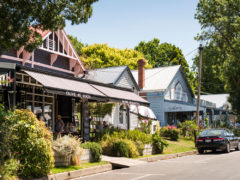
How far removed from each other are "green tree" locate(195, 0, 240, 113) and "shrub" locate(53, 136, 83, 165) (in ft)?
111

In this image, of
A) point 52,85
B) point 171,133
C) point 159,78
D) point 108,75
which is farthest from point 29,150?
point 159,78

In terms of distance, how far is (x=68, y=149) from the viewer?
1230 cm

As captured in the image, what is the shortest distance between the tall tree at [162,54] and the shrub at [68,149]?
52.0 metres

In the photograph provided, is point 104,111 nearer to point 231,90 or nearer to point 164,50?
point 231,90

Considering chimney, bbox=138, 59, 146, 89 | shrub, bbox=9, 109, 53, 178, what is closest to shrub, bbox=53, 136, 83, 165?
shrub, bbox=9, 109, 53, 178

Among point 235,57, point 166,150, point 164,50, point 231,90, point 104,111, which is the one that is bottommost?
point 166,150

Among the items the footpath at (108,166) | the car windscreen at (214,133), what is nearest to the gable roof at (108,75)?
the car windscreen at (214,133)

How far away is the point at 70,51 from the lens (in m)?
22.6

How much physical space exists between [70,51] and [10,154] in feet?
44.6

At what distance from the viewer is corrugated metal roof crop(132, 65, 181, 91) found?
36.1 metres

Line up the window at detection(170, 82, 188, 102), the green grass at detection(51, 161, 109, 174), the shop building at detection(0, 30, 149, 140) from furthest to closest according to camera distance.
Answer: the window at detection(170, 82, 188, 102) → the shop building at detection(0, 30, 149, 140) → the green grass at detection(51, 161, 109, 174)

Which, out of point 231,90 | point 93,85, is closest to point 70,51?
point 93,85

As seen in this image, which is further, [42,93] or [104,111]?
[104,111]

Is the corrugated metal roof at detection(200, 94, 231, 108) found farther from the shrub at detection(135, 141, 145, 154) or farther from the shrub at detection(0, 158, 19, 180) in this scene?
the shrub at detection(0, 158, 19, 180)
